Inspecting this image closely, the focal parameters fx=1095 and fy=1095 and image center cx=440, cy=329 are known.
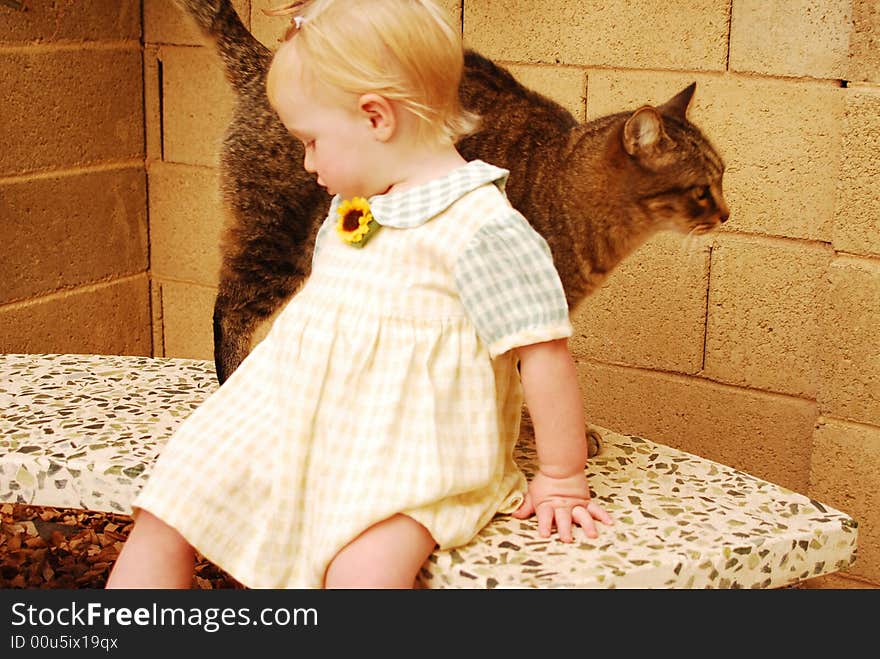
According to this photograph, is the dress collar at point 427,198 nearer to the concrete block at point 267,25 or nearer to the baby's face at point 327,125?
the baby's face at point 327,125

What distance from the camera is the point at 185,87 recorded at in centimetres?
286

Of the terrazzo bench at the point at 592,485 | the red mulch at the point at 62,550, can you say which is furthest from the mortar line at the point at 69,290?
the terrazzo bench at the point at 592,485

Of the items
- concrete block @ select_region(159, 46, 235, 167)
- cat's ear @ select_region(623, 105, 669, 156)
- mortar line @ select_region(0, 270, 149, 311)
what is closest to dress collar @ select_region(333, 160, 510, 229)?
cat's ear @ select_region(623, 105, 669, 156)

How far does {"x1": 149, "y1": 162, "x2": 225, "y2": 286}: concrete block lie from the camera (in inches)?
115

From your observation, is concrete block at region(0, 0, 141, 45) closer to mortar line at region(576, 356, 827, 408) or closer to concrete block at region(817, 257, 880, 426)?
mortar line at region(576, 356, 827, 408)

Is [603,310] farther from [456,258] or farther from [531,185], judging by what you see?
[456,258]

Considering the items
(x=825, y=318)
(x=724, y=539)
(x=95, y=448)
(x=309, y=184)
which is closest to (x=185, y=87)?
(x=309, y=184)

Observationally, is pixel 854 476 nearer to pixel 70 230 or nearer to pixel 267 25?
pixel 267 25

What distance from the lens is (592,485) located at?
156 centimetres

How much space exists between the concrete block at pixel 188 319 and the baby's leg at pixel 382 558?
1821 millimetres

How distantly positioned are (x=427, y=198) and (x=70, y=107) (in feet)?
5.64

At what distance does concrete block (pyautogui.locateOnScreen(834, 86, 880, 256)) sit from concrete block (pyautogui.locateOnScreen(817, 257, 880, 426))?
4 centimetres

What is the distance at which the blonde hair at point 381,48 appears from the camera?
1.29 meters

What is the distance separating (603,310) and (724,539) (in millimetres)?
1022
